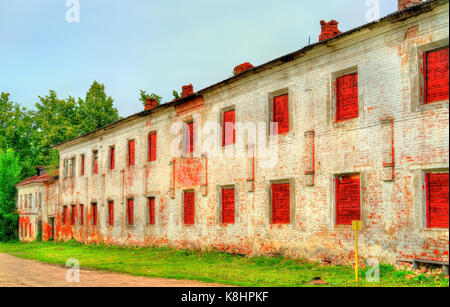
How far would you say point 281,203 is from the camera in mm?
18328

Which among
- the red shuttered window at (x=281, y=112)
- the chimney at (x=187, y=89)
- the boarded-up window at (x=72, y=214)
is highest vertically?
the chimney at (x=187, y=89)

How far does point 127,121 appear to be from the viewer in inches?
1170

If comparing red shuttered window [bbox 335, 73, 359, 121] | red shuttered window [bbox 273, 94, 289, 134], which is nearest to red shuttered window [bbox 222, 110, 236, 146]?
red shuttered window [bbox 273, 94, 289, 134]

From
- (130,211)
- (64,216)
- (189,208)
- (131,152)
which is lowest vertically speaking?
(64,216)

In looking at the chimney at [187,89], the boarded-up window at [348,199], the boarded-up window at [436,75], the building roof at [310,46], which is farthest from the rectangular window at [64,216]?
the boarded-up window at [436,75]

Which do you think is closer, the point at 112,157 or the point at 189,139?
→ the point at 189,139

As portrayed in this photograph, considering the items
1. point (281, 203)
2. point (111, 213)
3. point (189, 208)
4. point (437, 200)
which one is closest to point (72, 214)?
point (111, 213)

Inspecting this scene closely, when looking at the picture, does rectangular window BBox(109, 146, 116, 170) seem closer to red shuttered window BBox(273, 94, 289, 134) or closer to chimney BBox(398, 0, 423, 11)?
red shuttered window BBox(273, 94, 289, 134)

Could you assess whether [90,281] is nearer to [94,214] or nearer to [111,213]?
[111,213]

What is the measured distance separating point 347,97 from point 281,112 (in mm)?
3177

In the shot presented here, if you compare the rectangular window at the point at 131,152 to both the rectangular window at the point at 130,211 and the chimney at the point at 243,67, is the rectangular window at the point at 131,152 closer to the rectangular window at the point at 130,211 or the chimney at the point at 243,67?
the rectangular window at the point at 130,211

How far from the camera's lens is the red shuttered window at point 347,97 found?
51.9 ft

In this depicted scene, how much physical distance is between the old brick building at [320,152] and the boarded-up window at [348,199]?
0.13 ft
